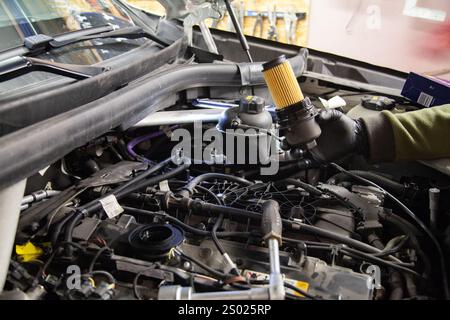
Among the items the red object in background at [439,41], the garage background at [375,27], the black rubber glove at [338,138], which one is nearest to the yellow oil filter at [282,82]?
the black rubber glove at [338,138]

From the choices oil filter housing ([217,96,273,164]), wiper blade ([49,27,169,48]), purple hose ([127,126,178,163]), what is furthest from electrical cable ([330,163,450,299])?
wiper blade ([49,27,169,48])

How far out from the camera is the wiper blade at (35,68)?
0.86 m

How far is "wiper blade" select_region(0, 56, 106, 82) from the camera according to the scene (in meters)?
0.86

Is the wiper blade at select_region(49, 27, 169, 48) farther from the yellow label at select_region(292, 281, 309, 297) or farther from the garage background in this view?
the garage background

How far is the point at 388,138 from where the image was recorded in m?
1.09

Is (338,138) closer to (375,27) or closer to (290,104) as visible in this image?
(290,104)

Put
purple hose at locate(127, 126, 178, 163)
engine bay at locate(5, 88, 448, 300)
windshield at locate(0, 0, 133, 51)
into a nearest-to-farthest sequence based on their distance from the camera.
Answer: engine bay at locate(5, 88, 448, 300) < windshield at locate(0, 0, 133, 51) < purple hose at locate(127, 126, 178, 163)

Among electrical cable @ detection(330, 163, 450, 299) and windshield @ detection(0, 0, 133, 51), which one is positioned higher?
windshield @ detection(0, 0, 133, 51)

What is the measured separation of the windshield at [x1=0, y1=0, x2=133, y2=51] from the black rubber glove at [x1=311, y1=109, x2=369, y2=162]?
79cm

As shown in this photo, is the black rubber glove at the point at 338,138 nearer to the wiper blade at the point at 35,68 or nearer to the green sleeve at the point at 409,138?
the green sleeve at the point at 409,138

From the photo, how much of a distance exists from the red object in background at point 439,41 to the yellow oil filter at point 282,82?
2.93 metres

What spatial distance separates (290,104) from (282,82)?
0.18ft
